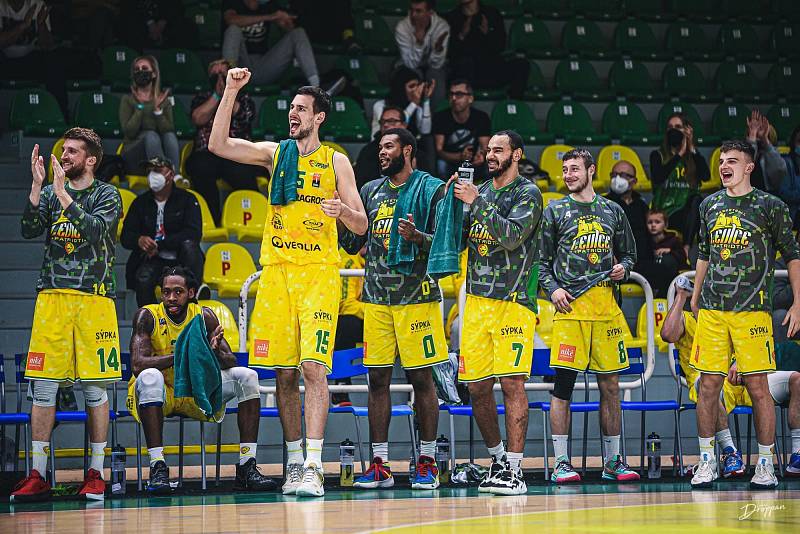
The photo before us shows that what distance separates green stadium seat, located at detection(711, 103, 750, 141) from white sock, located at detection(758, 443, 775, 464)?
723 centimetres

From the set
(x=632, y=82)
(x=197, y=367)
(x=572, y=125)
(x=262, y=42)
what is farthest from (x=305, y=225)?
(x=632, y=82)

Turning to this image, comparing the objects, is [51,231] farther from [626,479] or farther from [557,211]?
[626,479]

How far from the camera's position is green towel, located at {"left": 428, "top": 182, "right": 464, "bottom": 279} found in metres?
7.64

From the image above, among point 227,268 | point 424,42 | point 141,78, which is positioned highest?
point 424,42

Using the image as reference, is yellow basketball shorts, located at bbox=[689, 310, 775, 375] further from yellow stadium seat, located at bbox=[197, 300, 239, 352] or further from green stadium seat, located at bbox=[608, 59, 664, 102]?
green stadium seat, located at bbox=[608, 59, 664, 102]

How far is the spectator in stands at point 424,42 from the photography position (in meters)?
13.7

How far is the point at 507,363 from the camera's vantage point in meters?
7.66

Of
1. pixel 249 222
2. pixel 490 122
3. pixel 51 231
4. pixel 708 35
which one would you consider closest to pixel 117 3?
pixel 249 222

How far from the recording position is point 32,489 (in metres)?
7.44

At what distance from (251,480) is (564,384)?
94.5 inches

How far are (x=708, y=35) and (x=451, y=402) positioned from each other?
9.54 metres

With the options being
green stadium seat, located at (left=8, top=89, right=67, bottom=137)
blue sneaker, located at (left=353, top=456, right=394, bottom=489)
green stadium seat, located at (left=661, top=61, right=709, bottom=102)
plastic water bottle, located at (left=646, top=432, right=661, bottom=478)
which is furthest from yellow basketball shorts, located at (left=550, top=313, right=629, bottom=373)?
green stadium seat, located at (left=661, top=61, right=709, bottom=102)

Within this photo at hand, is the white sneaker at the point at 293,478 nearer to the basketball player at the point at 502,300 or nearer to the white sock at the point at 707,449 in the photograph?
the basketball player at the point at 502,300

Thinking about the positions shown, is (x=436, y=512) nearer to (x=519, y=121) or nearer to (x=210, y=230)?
(x=210, y=230)
